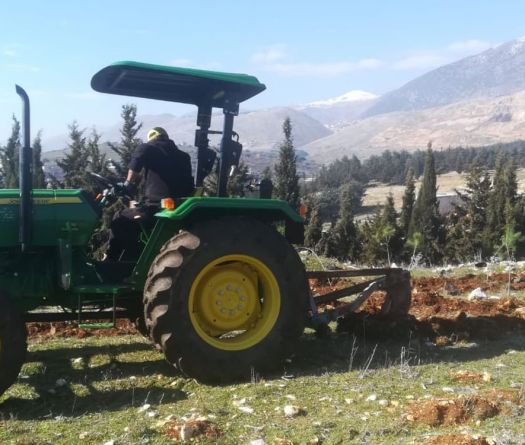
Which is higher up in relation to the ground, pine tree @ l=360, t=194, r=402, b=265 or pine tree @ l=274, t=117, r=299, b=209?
pine tree @ l=274, t=117, r=299, b=209

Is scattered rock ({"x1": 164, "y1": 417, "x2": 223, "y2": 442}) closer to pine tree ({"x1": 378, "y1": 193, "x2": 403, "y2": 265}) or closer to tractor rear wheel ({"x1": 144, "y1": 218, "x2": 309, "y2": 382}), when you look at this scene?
tractor rear wheel ({"x1": 144, "y1": 218, "x2": 309, "y2": 382})

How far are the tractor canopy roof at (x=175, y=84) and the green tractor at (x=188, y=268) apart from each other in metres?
0.01

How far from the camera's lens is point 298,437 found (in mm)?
3908

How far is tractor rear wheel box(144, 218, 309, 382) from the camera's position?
5062mm

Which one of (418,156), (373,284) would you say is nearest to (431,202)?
(373,284)

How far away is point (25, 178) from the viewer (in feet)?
16.6

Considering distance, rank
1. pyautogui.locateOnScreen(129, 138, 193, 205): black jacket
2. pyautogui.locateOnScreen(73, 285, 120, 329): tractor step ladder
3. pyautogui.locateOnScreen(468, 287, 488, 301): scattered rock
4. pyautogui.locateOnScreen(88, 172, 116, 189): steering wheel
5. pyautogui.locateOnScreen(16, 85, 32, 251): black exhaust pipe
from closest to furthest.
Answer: pyautogui.locateOnScreen(16, 85, 32, 251): black exhaust pipe → pyautogui.locateOnScreen(73, 285, 120, 329): tractor step ladder → pyautogui.locateOnScreen(129, 138, 193, 205): black jacket → pyautogui.locateOnScreen(88, 172, 116, 189): steering wheel → pyautogui.locateOnScreen(468, 287, 488, 301): scattered rock


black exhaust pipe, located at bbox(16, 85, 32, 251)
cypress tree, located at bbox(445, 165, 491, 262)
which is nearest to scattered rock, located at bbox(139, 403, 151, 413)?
black exhaust pipe, located at bbox(16, 85, 32, 251)

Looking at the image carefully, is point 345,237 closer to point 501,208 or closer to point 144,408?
point 501,208

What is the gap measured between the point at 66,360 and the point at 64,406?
51.1 inches

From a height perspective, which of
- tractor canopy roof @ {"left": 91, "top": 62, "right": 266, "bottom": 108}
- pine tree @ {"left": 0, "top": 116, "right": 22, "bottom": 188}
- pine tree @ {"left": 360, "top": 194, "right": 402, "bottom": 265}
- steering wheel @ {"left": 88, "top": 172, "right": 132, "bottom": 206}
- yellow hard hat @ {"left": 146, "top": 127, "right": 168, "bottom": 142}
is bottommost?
pine tree @ {"left": 360, "top": 194, "right": 402, "bottom": 265}

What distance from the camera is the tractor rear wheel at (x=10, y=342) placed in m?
4.57

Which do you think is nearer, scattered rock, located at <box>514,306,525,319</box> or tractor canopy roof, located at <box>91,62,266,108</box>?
tractor canopy roof, located at <box>91,62,266,108</box>

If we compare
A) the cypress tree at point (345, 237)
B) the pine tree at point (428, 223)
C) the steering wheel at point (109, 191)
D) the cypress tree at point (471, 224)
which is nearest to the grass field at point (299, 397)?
the steering wheel at point (109, 191)
